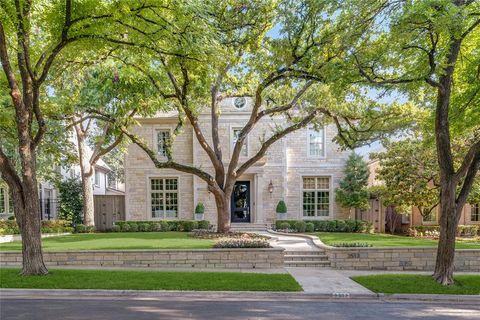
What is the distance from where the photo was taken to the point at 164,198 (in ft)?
67.9


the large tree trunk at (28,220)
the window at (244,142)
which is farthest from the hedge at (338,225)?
the large tree trunk at (28,220)

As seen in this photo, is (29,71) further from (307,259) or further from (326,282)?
(307,259)

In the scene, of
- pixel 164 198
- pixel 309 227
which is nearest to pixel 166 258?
pixel 309 227

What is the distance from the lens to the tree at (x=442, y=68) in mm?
7699

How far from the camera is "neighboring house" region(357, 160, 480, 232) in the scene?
20.8m

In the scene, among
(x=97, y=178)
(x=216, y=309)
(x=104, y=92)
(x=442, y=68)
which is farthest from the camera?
(x=97, y=178)

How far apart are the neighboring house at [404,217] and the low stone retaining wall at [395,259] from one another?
408 inches

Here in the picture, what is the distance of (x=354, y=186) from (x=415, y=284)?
11.4 metres

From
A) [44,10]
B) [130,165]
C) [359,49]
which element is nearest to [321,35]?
[359,49]

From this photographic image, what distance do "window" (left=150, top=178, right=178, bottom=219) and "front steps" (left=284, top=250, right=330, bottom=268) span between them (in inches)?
428

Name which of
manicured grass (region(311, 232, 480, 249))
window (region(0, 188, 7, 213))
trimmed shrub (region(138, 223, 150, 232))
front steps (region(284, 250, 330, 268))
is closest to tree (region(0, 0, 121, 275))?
front steps (region(284, 250, 330, 268))

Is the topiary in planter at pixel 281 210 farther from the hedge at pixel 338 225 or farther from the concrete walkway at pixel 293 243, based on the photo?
the concrete walkway at pixel 293 243

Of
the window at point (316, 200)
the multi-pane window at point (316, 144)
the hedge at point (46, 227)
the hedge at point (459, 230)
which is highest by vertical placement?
the multi-pane window at point (316, 144)

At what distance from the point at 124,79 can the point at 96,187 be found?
1896 centimetres
